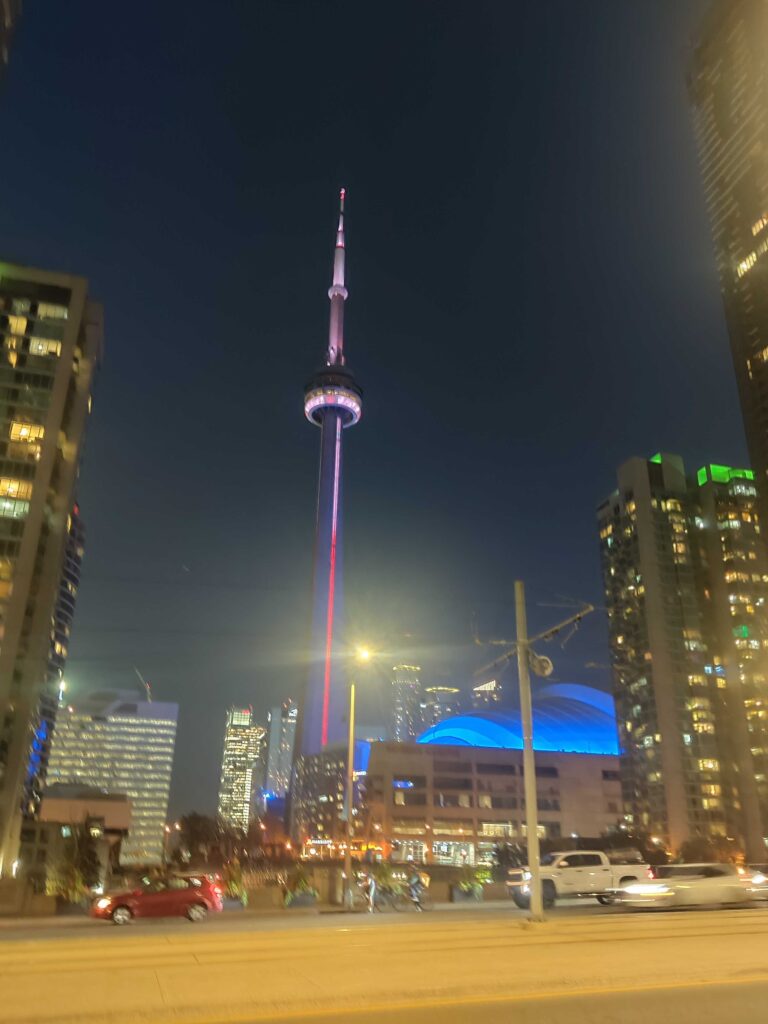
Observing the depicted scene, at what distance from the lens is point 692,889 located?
85.8 feet

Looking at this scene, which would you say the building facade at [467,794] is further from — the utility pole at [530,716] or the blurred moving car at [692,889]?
the utility pole at [530,716]

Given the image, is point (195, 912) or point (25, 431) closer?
point (195, 912)

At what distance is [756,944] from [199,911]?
751 inches

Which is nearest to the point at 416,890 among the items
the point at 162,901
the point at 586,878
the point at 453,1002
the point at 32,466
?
the point at 586,878

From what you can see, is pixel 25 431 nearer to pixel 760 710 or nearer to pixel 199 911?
pixel 199 911

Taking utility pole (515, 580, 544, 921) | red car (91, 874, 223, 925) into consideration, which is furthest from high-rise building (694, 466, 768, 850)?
utility pole (515, 580, 544, 921)

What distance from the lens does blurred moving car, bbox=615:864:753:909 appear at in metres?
25.4

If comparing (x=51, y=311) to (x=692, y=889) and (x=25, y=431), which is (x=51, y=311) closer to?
(x=25, y=431)

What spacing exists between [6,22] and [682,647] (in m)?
150

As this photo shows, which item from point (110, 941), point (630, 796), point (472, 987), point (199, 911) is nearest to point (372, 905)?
point (199, 911)

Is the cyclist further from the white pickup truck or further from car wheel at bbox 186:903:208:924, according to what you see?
car wheel at bbox 186:903:208:924

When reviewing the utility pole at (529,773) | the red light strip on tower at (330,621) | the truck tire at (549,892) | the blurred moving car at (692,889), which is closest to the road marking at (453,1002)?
the utility pole at (529,773)

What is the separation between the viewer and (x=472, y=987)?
9.98 metres

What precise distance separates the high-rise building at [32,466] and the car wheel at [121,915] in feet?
208
